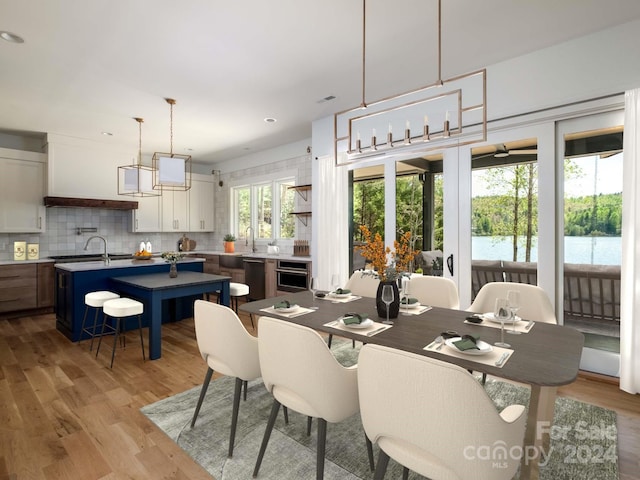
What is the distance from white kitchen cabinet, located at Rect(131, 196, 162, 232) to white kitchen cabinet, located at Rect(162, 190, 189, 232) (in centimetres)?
11

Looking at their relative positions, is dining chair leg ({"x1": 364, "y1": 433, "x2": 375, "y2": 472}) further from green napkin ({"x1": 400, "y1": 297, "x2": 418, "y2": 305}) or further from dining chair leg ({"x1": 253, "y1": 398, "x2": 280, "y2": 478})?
green napkin ({"x1": 400, "y1": 297, "x2": 418, "y2": 305})

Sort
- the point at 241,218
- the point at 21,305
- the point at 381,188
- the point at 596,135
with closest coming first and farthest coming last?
1. the point at 596,135
2. the point at 381,188
3. the point at 21,305
4. the point at 241,218

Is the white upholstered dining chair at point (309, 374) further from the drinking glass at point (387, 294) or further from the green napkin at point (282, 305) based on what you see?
the green napkin at point (282, 305)

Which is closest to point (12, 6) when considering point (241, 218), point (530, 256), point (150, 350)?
point (150, 350)

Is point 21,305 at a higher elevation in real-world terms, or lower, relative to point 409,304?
Answer: lower

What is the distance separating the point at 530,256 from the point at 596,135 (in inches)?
43.0

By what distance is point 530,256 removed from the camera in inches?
125

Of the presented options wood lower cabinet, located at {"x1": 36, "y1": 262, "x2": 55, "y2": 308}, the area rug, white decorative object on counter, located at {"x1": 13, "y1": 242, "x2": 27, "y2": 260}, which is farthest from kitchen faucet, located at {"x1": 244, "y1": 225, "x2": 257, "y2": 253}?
the area rug

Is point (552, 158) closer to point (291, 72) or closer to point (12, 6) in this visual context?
point (291, 72)

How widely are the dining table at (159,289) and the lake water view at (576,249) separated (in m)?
2.78

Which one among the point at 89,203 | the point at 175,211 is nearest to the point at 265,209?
the point at 175,211

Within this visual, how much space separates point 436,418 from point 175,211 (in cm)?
684

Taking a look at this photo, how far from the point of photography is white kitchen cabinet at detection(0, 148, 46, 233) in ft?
17.1

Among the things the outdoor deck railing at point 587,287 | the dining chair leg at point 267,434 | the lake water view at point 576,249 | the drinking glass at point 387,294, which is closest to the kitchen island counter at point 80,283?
the dining chair leg at point 267,434
